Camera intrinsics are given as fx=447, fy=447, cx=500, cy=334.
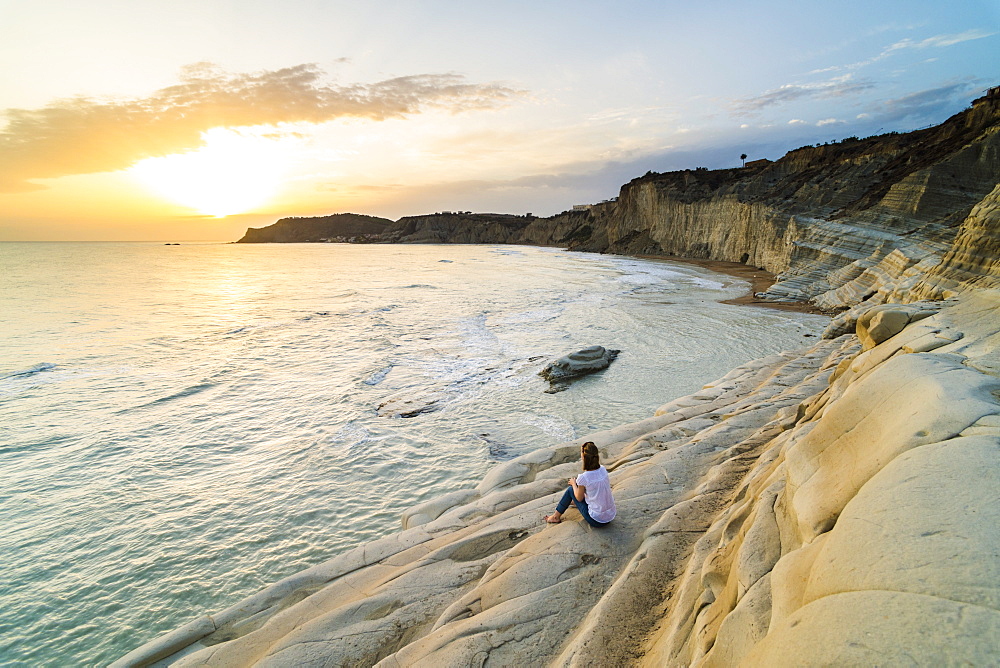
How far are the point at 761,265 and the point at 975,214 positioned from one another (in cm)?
3662

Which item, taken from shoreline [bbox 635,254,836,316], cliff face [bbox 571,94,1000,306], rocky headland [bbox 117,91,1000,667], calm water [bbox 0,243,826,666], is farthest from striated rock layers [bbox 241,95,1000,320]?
rocky headland [bbox 117,91,1000,667]

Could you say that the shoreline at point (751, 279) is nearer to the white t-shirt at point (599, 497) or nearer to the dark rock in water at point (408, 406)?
the dark rock in water at point (408, 406)

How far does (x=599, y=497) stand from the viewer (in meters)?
5.30

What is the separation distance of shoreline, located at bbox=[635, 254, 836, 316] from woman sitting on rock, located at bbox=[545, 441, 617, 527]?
21.8 metres

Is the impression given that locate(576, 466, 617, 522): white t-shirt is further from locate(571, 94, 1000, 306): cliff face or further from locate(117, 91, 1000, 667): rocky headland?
locate(571, 94, 1000, 306): cliff face

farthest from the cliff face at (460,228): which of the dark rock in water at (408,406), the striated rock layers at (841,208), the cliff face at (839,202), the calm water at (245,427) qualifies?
the dark rock in water at (408,406)

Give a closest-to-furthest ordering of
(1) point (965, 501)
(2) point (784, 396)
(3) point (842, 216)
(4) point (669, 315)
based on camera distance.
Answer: (1) point (965, 501)
(2) point (784, 396)
(4) point (669, 315)
(3) point (842, 216)

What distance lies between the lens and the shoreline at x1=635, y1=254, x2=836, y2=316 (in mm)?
23562

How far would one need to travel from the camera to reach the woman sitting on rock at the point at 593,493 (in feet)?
17.4

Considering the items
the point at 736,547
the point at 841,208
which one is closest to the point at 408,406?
the point at 736,547

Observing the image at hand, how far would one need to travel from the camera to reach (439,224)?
566ft

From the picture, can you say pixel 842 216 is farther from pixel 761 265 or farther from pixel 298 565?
pixel 298 565

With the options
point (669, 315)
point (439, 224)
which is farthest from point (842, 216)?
point (439, 224)

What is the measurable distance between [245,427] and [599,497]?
9.68m
